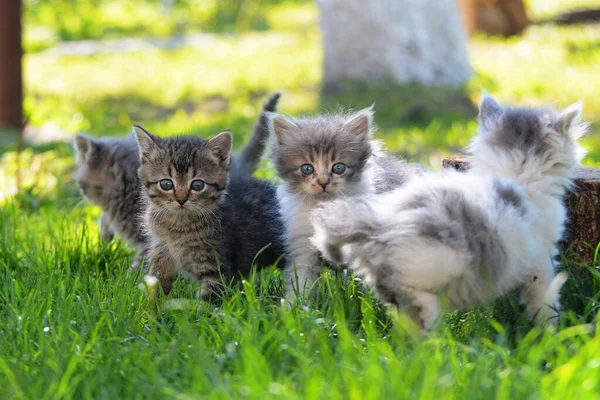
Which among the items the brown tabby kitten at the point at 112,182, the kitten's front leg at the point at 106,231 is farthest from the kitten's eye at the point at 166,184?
the kitten's front leg at the point at 106,231

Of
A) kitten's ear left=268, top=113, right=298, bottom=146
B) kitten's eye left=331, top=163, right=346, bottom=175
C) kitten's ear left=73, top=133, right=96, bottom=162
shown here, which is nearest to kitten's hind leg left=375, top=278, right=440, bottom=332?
kitten's eye left=331, top=163, right=346, bottom=175

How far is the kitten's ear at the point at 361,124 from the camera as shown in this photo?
421cm

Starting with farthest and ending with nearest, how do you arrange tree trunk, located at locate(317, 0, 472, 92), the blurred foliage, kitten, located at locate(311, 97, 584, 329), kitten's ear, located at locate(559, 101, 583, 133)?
the blurred foliage, tree trunk, located at locate(317, 0, 472, 92), kitten's ear, located at locate(559, 101, 583, 133), kitten, located at locate(311, 97, 584, 329)

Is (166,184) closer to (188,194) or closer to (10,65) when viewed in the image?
(188,194)

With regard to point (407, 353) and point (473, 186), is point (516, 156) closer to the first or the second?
point (473, 186)

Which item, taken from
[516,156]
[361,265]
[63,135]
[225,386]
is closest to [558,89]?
[63,135]

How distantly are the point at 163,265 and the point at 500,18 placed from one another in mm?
13822

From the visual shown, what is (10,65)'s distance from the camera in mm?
8906

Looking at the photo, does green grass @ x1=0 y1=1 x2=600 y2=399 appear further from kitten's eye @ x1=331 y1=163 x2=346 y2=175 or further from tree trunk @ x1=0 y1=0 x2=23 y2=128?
tree trunk @ x1=0 y1=0 x2=23 y2=128

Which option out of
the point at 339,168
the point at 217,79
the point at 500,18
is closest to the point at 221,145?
the point at 339,168

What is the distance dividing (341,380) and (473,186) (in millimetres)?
1057

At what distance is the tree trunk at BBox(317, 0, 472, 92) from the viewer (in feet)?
34.0

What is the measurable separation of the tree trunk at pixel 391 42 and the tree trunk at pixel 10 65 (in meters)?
3.92

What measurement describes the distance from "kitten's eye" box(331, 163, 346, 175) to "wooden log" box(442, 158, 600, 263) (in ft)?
3.90
